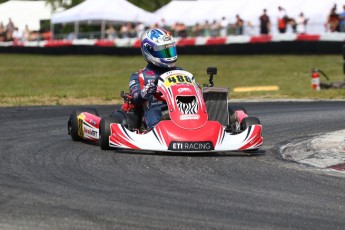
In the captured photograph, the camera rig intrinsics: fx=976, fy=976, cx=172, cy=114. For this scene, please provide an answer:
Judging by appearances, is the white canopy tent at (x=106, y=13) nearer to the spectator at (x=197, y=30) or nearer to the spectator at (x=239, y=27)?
the spectator at (x=197, y=30)

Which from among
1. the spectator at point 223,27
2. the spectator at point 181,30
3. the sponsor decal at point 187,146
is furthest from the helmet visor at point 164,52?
the spectator at point 181,30

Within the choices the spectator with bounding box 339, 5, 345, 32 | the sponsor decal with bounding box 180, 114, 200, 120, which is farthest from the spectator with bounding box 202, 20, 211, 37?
the sponsor decal with bounding box 180, 114, 200, 120

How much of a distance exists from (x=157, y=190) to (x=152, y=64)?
3.99 meters

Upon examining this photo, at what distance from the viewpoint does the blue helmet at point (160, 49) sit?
1152 centimetres

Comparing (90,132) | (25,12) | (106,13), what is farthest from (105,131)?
(25,12)

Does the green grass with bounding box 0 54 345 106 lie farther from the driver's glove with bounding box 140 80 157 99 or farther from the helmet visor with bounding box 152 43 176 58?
the driver's glove with bounding box 140 80 157 99

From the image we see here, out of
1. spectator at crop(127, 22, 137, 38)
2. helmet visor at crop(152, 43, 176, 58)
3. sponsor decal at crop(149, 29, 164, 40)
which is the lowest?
spectator at crop(127, 22, 137, 38)

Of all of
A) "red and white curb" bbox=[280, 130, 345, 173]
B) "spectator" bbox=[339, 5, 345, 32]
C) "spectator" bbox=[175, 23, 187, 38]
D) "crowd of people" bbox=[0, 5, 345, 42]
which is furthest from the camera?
"spectator" bbox=[175, 23, 187, 38]

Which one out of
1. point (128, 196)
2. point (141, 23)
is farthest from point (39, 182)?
point (141, 23)

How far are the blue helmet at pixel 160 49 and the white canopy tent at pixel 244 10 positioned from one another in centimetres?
2195

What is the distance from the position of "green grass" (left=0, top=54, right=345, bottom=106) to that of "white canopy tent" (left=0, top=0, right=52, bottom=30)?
1453 cm

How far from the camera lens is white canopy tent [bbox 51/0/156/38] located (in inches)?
1726

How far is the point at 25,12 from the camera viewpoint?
55.8 metres

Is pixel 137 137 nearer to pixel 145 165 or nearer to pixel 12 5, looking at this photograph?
pixel 145 165
